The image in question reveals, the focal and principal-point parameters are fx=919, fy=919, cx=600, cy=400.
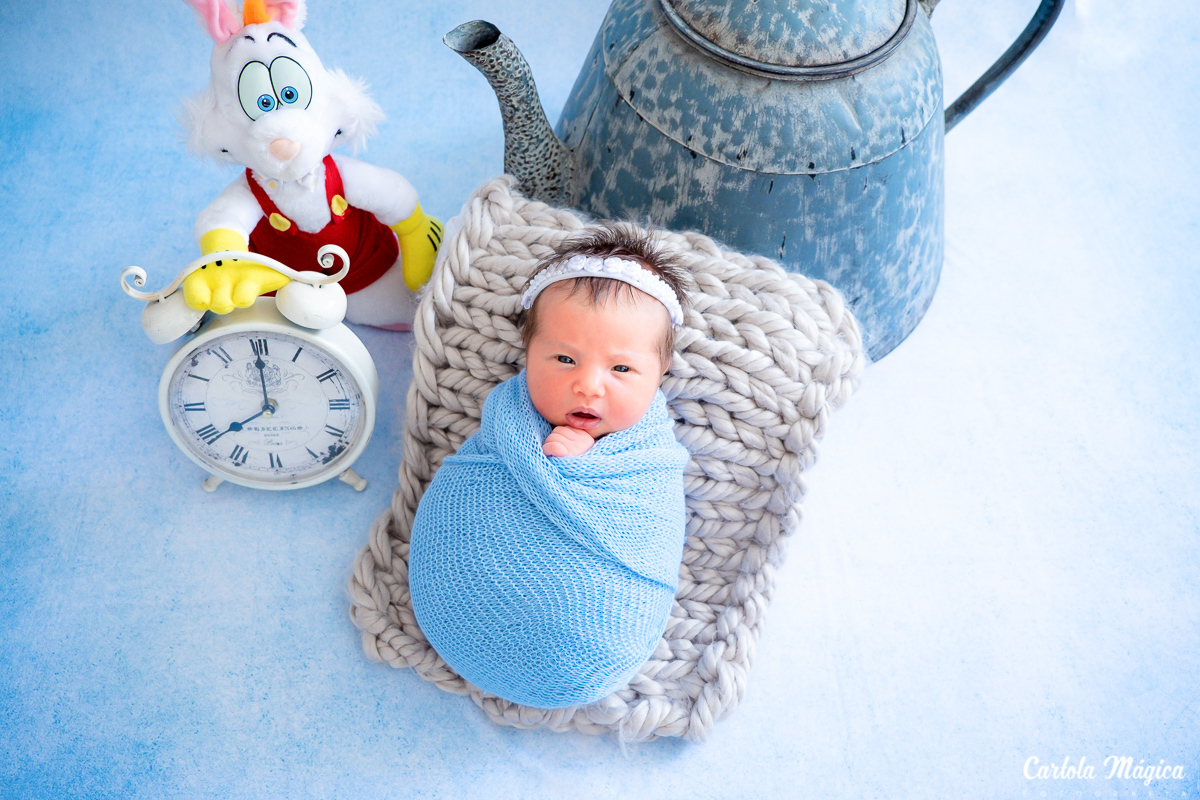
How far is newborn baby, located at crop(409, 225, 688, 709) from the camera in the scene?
715 mm

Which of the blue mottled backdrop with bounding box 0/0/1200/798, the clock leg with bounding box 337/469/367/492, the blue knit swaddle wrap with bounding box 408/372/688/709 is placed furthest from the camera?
the clock leg with bounding box 337/469/367/492

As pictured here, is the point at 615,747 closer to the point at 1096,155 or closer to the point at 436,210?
the point at 436,210

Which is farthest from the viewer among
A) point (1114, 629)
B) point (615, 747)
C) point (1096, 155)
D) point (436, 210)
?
point (1096, 155)

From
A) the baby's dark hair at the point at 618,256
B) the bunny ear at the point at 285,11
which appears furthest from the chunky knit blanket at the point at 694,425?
the bunny ear at the point at 285,11

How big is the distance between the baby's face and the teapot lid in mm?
235

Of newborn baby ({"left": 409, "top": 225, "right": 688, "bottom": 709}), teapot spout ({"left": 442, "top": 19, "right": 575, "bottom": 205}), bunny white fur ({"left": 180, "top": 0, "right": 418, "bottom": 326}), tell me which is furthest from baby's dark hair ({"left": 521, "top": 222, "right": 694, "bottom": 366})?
bunny white fur ({"left": 180, "top": 0, "right": 418, "bottom": 326})

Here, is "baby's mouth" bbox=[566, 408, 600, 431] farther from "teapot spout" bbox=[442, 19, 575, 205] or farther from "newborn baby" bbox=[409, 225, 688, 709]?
"teapot spout" bbox=[442, 19, 575, 205]

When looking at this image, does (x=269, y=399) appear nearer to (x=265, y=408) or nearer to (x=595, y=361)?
(x=265, y=408)

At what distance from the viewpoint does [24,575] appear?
87 cm

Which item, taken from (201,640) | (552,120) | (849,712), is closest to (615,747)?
(849,712)

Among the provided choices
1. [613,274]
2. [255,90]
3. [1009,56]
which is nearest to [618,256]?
[613,274]

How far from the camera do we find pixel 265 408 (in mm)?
871

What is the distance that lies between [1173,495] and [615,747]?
2.25 feet

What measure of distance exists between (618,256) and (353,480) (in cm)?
38
